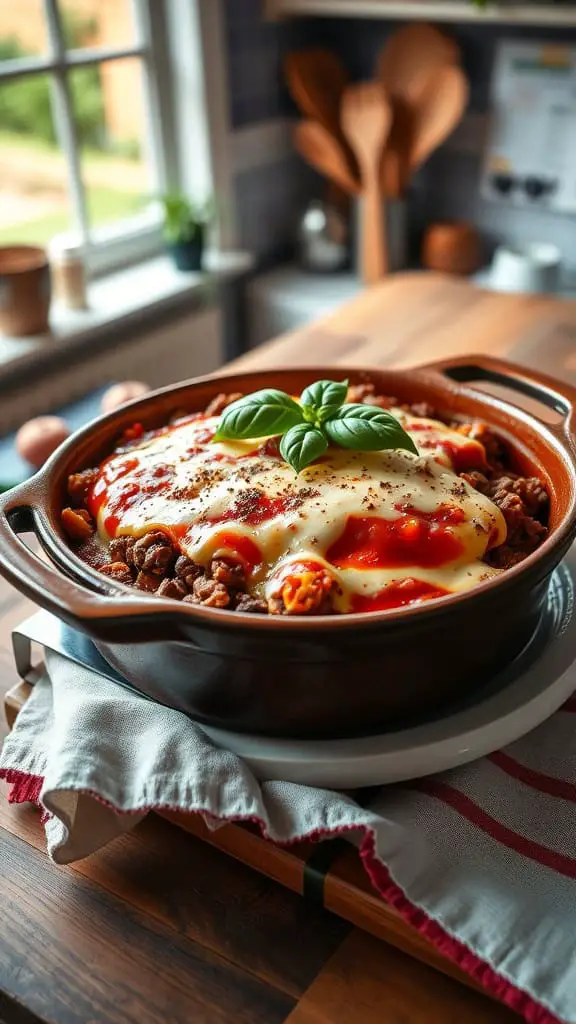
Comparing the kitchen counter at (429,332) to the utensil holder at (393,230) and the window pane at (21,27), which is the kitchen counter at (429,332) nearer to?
the utensil holder at (393,230)

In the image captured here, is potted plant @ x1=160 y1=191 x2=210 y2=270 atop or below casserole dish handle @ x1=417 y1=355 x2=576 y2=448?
below

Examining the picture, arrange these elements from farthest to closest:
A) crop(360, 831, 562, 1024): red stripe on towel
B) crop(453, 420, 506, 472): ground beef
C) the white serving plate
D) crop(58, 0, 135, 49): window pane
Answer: crop(58, 0, 135, 49): window pane, crop(453, 420, 506, 472): ground beef, the white serving plate, crop(360, 831, 562, 1024): red stripe on towel

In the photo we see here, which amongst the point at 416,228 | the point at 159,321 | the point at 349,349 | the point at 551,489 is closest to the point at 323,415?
the point at 551,489

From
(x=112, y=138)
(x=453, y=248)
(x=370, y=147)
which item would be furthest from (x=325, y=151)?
(x=112, y=138)

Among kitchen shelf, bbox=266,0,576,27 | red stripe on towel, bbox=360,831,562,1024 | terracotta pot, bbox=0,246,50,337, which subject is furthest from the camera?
kitchen shelf, bbox=266,0,576,27

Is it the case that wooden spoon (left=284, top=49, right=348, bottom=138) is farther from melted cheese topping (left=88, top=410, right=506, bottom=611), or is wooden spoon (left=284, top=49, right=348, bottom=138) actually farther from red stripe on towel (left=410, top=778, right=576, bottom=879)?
red stripe on towel (left=410, top=778, right=576, bottom=879)

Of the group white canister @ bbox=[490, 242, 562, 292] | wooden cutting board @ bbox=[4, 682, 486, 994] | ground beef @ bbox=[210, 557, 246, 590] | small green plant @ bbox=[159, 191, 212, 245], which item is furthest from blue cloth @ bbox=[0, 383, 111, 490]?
white canister @ bbox=[490, 242, 562, 292]

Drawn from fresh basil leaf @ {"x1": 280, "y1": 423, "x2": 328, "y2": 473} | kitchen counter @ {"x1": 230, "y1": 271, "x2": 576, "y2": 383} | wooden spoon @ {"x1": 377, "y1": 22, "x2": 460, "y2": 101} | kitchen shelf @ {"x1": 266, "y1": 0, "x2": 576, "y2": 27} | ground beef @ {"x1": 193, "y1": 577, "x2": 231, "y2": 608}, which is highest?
kitchen shelf @ {"x1": 266, "y1": 0, "x2": 576, "y2": 27}

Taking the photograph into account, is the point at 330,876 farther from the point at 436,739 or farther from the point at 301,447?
the point at 301,447
